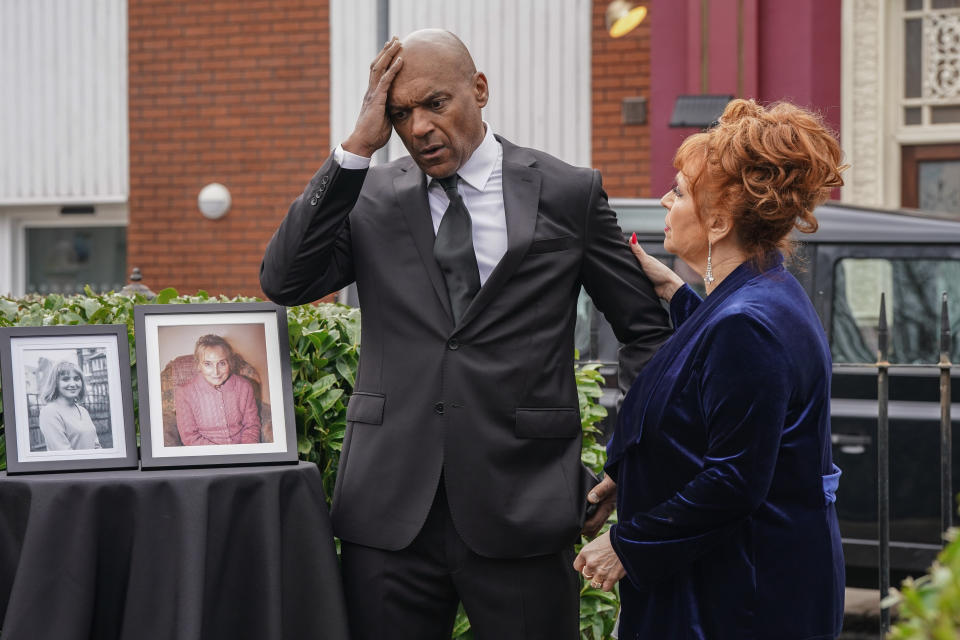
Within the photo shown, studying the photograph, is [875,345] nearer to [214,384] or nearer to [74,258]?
[214,384]

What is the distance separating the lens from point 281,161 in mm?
10336

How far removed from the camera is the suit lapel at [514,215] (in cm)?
259

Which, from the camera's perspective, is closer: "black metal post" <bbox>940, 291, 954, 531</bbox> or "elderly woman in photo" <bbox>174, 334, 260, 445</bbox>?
"elderly woman in photo" <bbox>174, 334, 260, 445</bbox>

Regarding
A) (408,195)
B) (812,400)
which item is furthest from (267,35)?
(812,400)

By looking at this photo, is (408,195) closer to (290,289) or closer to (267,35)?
(290,289)

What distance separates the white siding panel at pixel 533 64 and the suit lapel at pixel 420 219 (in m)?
6.91

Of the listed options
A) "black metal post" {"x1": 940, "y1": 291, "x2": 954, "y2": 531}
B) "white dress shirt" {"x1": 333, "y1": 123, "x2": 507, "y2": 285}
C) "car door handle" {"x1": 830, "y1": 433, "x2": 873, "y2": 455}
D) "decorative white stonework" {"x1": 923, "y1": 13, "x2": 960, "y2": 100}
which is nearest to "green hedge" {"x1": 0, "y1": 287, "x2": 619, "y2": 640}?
"white dress shirt" {"x1": 333, "y1": 123, "x2": 507, "y2": 285}

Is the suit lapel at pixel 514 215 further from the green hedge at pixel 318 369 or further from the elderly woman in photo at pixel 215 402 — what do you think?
the green hedge at pixel 318 369

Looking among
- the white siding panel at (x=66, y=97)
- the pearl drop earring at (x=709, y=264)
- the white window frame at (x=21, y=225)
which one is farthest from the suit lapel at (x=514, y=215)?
the white window frame at (x=21, y=225)

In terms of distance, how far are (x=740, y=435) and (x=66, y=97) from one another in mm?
9859

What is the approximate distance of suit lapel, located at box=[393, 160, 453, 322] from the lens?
8.59 ft

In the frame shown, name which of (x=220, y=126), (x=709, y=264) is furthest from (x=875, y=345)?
(x=220, y=126)

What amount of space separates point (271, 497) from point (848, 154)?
7298 mm

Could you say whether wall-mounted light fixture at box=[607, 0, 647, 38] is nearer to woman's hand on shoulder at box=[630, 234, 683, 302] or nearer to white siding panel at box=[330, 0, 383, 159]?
white siding panel at box=[330, 0, 383, 159]
